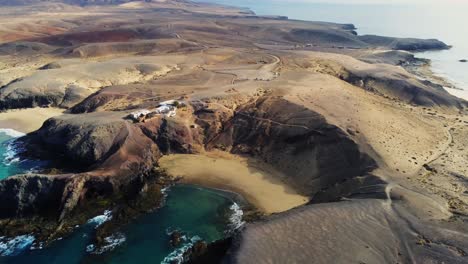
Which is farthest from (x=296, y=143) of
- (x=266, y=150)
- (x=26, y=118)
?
(x=26, y=118)

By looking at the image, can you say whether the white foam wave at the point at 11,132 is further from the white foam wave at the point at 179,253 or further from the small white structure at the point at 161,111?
the white foam wave at the point at 179,253

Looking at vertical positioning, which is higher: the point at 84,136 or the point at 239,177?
the point at 84,136

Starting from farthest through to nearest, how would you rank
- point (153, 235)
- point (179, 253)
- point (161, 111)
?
1. point (161, 111)
2. point (153, 235)
3. point (179, 253)

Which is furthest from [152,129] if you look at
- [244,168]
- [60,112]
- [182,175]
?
[60,112]

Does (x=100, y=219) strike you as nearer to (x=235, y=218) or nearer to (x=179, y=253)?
(x=179, y=253)

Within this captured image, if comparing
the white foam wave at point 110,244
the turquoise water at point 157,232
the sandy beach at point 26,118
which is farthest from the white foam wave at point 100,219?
the sandy beach at point 26,118

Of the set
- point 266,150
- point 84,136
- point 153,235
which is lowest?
point 153,235

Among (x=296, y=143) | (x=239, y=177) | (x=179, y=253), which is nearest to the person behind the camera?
(x=179, y=253)
